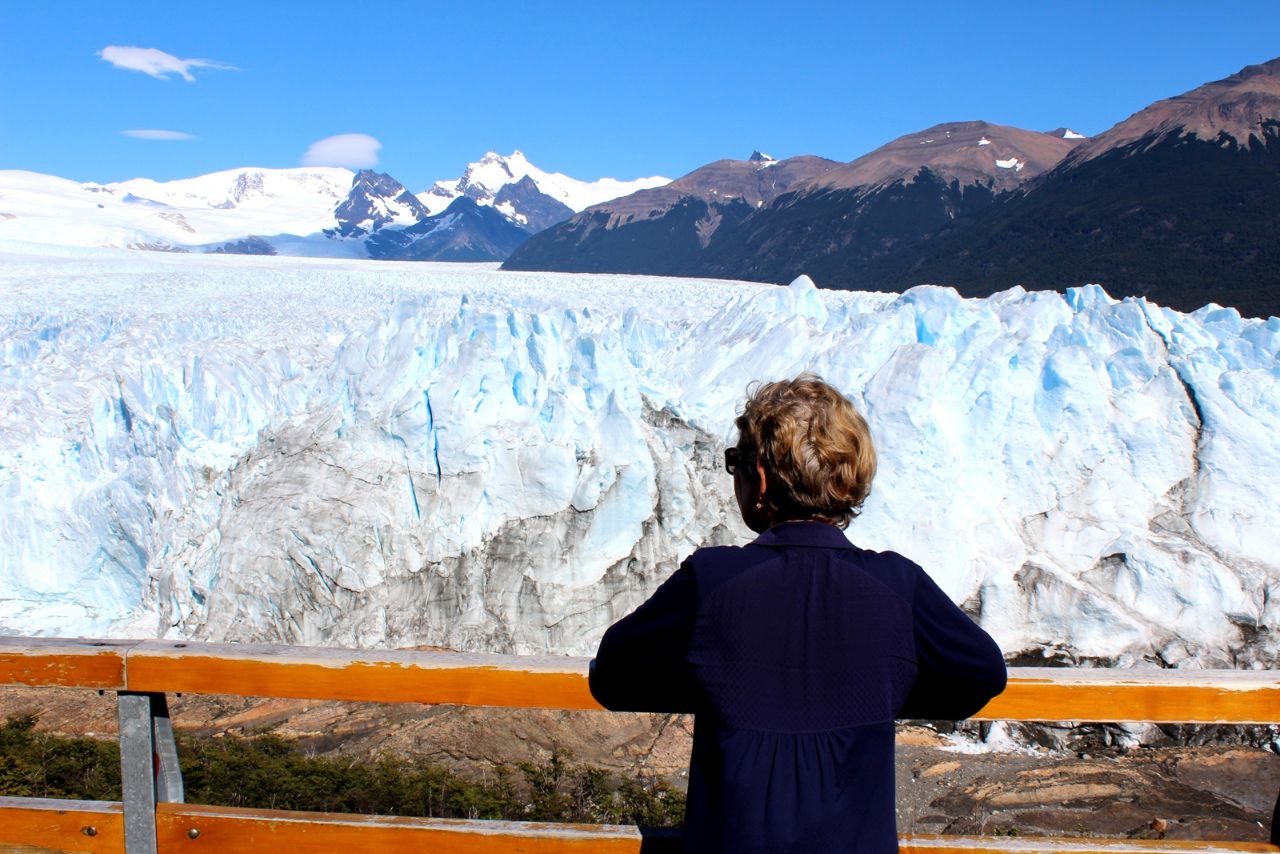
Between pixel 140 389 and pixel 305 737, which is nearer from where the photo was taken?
pixel 305 737

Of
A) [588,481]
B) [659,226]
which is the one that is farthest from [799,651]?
[659,226]

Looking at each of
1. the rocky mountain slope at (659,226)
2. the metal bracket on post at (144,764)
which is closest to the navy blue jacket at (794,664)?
the metal bracket on post at (144,764)

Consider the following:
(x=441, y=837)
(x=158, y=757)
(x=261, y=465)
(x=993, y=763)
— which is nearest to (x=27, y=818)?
(x=158, y=757)

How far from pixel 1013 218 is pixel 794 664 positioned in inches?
2603

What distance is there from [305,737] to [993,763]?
3755mm

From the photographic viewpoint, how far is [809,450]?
1214 millimetres

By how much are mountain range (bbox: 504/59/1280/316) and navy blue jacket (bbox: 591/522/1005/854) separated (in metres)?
38.6

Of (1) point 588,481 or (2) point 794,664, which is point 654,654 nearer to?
(2) point 794,664

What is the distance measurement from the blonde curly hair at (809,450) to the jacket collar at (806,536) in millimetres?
28

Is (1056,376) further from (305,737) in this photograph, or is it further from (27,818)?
(27,818)

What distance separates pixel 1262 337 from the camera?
8.32 metres

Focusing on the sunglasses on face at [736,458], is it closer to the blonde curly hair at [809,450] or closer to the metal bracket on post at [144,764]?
the blonde curly hair at [809,450]

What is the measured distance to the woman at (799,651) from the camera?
46.3 inches

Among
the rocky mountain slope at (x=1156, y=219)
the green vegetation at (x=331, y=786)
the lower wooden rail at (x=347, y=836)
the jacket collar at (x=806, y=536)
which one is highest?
the rocky mountain slope at (x=1156, y=219)
